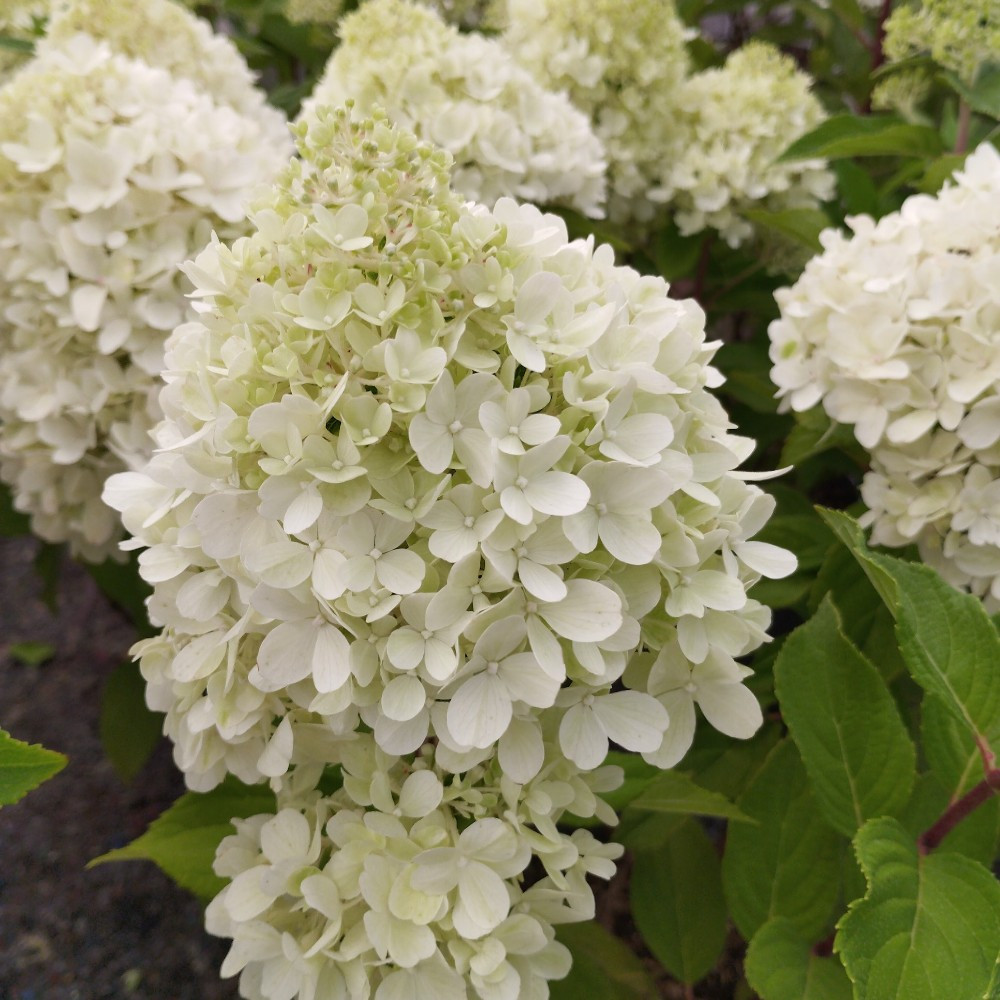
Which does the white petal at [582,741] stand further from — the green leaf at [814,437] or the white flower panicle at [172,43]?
the white flower panicle at [172,43]

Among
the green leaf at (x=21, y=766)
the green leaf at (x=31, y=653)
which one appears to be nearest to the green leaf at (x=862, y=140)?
the green leaf at (x=21, y=766)

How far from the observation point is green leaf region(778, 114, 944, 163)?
1.01 m

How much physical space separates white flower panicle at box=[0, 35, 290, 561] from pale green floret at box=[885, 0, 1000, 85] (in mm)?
729

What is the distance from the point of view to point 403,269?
1.56ft

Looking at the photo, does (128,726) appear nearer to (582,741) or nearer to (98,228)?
(98,228)

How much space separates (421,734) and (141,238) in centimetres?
65

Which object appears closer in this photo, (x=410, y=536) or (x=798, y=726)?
(x=410, y=536)

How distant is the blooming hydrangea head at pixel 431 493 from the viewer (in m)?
0.47

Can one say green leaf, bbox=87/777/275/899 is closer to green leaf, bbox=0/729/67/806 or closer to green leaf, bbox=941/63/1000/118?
green leaf, bbox=0/729/67/806

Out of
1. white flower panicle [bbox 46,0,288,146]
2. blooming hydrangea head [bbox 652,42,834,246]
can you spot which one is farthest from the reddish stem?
white flower panicle [bbox 46,0,288,146]

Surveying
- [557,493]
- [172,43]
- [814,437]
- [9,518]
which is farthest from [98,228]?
[814,437]

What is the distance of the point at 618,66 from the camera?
1.18 m

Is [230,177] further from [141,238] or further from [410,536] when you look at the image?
[410,536]

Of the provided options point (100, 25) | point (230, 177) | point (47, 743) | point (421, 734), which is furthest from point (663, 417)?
point (47, 743)
